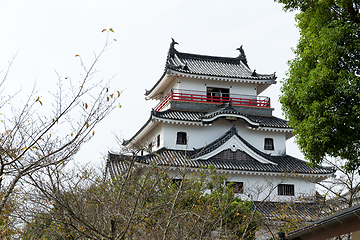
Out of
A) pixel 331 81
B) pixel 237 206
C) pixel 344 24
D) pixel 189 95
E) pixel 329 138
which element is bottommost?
pixel 237 206

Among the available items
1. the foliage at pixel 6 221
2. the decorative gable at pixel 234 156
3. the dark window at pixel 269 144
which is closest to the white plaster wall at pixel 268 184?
the decorative gable at pixel 234 156

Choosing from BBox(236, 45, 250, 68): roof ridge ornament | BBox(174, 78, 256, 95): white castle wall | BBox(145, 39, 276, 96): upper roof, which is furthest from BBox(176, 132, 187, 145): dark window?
BBox(236, 45, 250, 68): roof ridge ornament

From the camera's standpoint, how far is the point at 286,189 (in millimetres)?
22281

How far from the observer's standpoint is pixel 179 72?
79.7 ft

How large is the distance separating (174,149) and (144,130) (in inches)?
125

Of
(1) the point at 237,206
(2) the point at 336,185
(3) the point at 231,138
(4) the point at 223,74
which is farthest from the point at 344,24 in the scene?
(4) the point at 223,74

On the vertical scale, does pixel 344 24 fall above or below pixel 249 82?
below

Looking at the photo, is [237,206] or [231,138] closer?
[237,206]

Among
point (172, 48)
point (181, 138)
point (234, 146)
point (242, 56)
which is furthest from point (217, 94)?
point (172, 48)

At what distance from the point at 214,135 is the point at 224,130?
0.75 m

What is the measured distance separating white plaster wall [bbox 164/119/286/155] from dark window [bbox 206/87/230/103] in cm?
184

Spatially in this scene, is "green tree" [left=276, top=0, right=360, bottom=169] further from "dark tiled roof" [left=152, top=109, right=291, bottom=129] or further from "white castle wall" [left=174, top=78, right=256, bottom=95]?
"white castle wall" [left=174, top=78, right=256, bottom=95]

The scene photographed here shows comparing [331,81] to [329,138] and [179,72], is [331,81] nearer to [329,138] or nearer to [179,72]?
[329,138]

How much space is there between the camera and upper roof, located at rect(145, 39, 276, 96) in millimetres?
24844
